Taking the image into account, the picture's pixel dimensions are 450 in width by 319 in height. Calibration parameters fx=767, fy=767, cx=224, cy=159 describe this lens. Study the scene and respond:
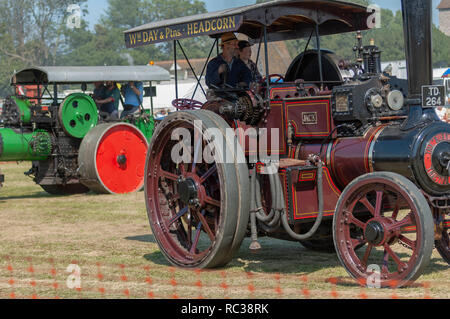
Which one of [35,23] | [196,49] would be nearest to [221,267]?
[35,23]

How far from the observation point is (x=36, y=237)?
8.30 metres

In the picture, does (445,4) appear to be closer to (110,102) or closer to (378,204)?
(110,102)

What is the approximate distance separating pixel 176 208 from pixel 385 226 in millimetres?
2168

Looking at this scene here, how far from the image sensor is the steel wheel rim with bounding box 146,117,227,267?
6.05 meters

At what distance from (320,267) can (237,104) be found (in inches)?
57.0

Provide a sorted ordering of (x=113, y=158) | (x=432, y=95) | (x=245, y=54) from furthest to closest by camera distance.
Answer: (x=113, y=158) < (x=245, y=54) < (x=432, y=95)

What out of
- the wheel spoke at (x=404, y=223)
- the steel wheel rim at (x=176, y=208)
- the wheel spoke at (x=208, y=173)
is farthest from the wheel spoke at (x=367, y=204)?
the wheel spoke at (x=208, y=173)

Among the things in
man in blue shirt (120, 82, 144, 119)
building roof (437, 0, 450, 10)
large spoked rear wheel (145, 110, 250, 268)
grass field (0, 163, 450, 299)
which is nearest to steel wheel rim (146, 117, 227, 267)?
large spoked rear wheel (145, 110, 250, 268)

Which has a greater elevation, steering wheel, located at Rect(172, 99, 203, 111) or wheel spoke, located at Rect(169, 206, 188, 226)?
steering wheel, located at Rect(172, 99, 203, 111)

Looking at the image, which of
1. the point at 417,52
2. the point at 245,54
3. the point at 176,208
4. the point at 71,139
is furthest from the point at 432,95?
the point at 71,139

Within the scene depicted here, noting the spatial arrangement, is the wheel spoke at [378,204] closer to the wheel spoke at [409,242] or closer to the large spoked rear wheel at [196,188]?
the wheel spoke at [409,242]

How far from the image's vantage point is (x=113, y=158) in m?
12.4

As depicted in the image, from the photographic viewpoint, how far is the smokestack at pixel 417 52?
5109 mm

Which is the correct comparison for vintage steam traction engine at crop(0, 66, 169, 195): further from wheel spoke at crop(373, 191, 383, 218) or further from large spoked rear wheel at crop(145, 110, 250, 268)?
wheel spoke at crop(373, 191, 383, 218)
